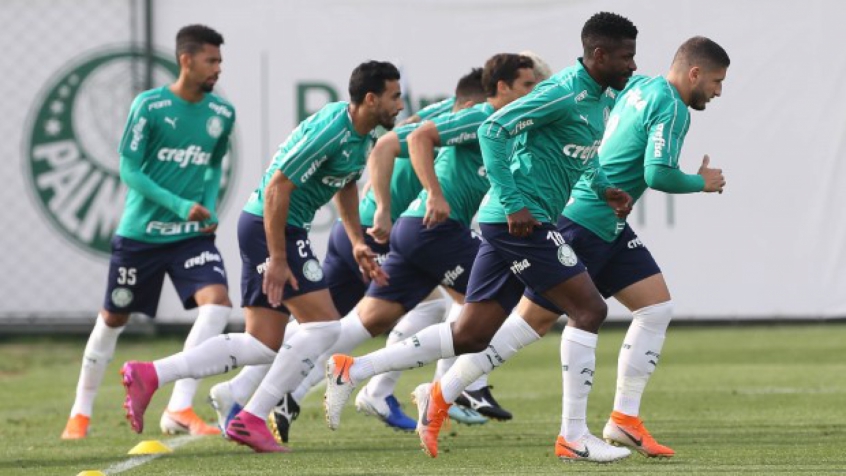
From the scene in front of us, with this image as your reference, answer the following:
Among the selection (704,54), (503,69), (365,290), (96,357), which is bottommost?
(96,357)

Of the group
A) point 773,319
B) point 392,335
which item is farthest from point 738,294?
point 392,335

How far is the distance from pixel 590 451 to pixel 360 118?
2078 mm

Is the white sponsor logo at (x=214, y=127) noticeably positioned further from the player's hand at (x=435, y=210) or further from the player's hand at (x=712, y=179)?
the player's hand at (x=712, y=179)

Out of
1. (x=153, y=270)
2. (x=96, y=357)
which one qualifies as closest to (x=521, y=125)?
(x=153, y=270)

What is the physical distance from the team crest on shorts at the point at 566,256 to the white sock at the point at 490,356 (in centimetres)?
62

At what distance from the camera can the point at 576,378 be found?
7496mm

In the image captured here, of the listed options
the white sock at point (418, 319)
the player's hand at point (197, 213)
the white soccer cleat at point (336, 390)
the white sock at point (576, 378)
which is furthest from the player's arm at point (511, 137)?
the white sock at point (418, 319)

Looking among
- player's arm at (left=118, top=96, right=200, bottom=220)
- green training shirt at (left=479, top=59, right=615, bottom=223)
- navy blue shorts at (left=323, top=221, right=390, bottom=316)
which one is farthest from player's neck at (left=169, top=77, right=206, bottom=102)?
green training shirt at (left=479, top=59, right=615, bottom=223)

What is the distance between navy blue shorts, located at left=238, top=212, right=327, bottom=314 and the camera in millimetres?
8250

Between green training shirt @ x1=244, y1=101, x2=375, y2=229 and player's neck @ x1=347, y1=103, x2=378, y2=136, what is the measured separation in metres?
0.03

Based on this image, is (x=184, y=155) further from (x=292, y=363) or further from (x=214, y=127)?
(x=292, y=363)

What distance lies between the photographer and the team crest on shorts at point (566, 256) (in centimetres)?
734

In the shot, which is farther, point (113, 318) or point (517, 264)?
point (113, 318)

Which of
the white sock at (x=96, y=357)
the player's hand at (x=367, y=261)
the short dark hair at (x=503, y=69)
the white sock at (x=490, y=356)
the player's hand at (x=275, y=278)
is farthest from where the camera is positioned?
the white sock at (x=96, y=357)
